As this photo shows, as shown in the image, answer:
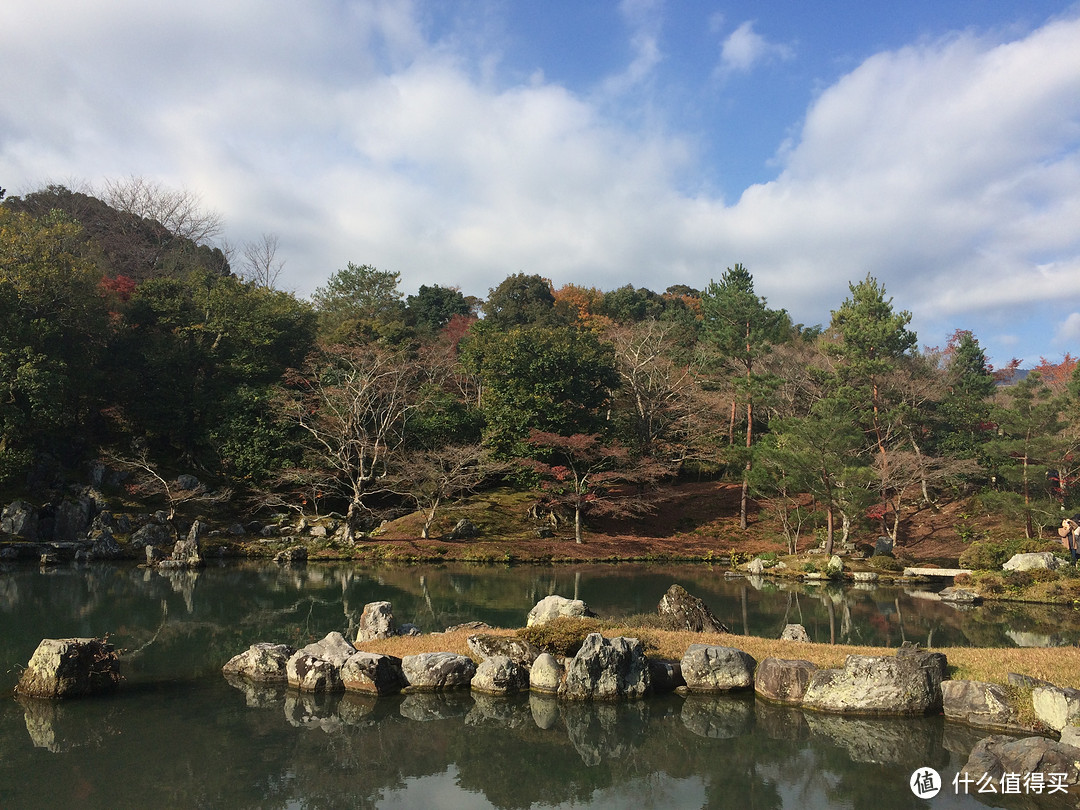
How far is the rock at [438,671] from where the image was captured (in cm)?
959

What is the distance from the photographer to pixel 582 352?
108 ft

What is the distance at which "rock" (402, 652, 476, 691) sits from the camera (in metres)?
9.59

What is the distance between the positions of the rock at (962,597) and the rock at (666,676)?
12622 millimetres

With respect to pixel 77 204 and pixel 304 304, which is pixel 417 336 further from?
pixel 77 204

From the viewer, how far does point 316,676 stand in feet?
31.3

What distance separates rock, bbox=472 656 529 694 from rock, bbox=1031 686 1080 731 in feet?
19.2

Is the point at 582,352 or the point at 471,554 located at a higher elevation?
the point at 582,352

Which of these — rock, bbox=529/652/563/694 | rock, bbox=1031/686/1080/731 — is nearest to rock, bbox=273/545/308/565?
rock, bbox=529/652/563/694

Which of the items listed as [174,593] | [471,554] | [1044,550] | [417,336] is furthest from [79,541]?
[1044,550]

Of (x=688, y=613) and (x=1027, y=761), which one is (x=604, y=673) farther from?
(x=1027, y=761)

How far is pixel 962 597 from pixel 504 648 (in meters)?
14.7

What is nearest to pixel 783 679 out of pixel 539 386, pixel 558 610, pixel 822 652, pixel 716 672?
pixel 716 672

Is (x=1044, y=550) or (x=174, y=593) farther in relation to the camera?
(x=1044, y=550)

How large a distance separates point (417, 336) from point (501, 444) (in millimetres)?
11560
